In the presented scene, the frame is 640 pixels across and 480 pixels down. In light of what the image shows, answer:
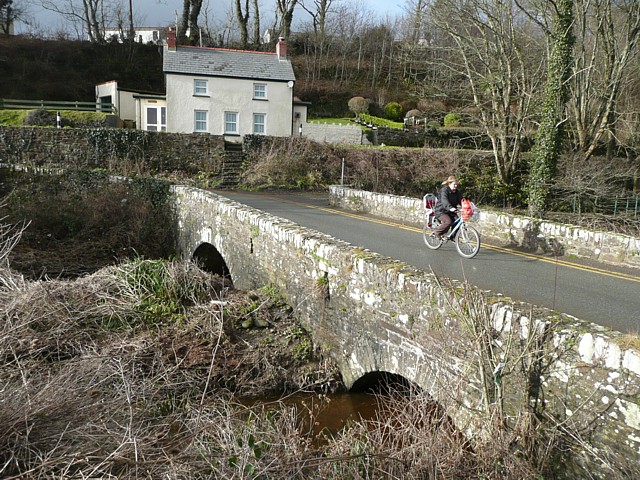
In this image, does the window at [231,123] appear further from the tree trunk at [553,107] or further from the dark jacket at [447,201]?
the dark jacket at [447,201]

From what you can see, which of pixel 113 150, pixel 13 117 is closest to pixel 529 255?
pixel 113 150

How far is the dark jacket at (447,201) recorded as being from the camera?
37.9 feet

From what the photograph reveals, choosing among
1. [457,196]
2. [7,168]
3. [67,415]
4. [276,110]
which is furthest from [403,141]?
[67,415]

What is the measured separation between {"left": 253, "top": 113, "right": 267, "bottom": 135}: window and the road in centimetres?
1883

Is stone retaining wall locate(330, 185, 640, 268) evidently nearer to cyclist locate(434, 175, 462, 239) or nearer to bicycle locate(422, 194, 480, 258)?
bicycle locate(422, 194, 480, 258)

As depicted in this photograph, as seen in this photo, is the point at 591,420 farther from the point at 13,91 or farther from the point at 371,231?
the point at 13,91

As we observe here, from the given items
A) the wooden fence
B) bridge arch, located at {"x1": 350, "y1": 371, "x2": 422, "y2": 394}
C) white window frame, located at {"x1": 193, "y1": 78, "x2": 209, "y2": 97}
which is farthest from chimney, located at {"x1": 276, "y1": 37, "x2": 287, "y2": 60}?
bridge arch, located at {"x1": 350, "y1": 371, "x2": 422, "y2": 394}

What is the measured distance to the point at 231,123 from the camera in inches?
1319

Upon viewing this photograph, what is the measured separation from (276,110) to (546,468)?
102ft

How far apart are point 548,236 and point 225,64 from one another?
26.0m

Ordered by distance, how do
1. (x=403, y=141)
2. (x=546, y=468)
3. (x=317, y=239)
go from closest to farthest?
(x=546, y=468), (x=317, y=239), (x=403, y=141)

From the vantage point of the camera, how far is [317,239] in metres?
9.16

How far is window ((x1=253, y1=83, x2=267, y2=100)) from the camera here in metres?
33.6

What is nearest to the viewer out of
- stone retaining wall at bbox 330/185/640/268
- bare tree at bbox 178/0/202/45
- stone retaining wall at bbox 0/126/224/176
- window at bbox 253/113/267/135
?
stone retaining wall at bbox 330/185/640/268
